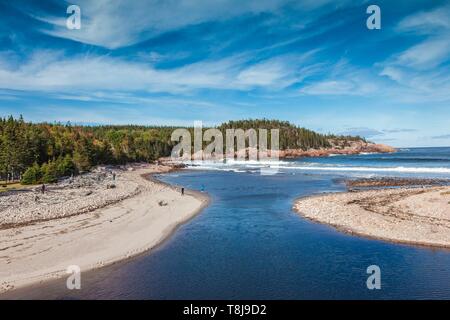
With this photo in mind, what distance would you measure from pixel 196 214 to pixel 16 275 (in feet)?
72.7

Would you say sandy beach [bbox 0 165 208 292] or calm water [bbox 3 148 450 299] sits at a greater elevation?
sandy beach [bbox 0 165 208 292]

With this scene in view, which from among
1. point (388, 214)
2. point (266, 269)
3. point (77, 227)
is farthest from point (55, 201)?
point (388, 214)

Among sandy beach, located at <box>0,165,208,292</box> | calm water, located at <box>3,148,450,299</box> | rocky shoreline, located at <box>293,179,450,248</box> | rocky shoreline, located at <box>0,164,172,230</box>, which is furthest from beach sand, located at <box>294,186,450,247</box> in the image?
rocky shoreline, located at <box>0,164,172,230</box>

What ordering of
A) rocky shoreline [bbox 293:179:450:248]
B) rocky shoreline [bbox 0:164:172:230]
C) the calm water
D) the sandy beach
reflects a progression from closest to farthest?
the calm water, the sandy beach, rocky shoreline [bbox 293:179:450:248], rocky shoreline [bbox 0:164:172:230]

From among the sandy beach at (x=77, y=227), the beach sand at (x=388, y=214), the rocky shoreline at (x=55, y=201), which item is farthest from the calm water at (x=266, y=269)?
the rocky shoreline at (x=55, y=201)

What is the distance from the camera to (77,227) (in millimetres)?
33312

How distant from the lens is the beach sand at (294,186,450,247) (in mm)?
30438

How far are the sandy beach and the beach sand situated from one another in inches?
569

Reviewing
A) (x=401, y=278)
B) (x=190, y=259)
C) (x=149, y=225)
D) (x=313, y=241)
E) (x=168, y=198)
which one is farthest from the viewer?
(x=168, y=198)

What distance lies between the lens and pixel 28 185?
201 ft

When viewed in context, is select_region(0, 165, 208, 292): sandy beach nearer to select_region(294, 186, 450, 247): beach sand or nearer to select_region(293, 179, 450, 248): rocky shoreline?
select_region(294, 186, 450, 247): beach sand

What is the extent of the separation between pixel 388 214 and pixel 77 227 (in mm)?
29252
